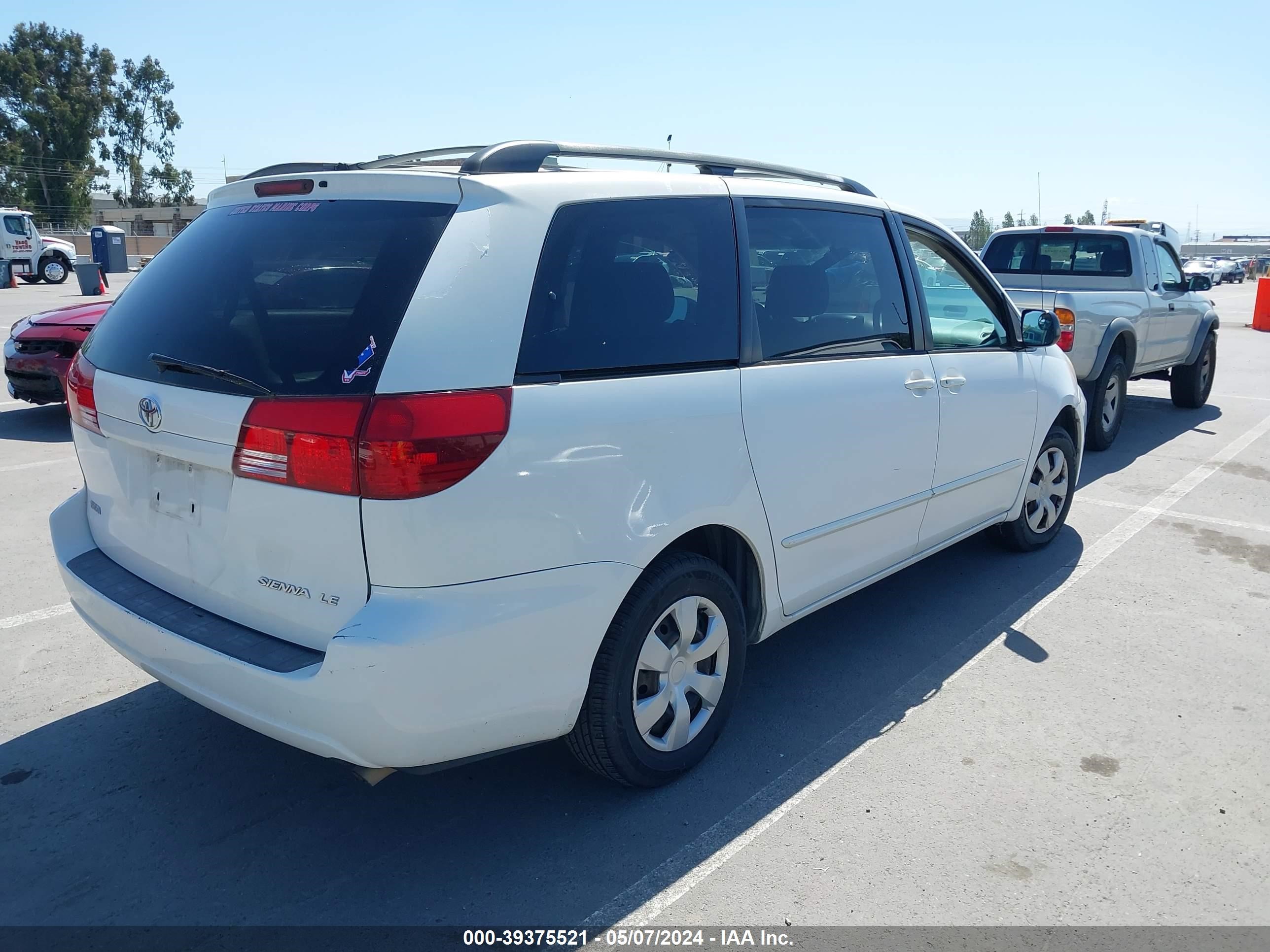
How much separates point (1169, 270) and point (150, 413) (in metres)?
10.3

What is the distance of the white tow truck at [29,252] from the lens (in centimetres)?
2883

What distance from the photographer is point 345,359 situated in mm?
2498

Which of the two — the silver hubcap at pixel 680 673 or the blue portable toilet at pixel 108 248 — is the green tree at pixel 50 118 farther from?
the silver hubcap at pixel 680 673

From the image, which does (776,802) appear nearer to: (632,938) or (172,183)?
(632,938)

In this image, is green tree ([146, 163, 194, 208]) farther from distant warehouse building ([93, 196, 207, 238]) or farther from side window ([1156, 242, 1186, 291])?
side window ([1156, 242, 1186, 291])

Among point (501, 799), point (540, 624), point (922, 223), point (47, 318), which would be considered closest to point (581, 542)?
point (540, 624)

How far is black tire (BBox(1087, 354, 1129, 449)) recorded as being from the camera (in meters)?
8.41

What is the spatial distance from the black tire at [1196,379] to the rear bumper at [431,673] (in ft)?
33.1

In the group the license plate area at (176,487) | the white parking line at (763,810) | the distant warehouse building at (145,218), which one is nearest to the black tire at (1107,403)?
the white parking line at (763,810)

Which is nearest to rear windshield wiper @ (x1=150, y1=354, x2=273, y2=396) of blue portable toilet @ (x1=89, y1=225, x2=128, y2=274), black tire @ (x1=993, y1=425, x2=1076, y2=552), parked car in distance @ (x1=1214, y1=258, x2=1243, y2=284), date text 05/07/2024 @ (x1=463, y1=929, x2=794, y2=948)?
Answer: date text 05/07/2024 @ (x1=463, y1=929, x2=794, y2=948)

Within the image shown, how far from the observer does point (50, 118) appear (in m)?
64.9

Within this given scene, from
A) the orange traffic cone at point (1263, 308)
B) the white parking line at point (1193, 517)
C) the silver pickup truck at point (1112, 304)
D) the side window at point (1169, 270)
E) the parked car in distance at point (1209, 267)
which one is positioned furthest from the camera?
the parked car in distance at point (1209, 267)

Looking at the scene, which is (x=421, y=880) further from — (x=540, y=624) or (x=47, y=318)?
(x=47, y=318)

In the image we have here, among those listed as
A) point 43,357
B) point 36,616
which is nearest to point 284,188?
point 36,616
